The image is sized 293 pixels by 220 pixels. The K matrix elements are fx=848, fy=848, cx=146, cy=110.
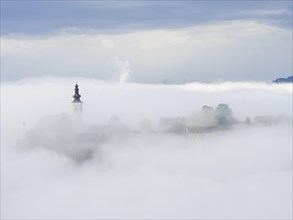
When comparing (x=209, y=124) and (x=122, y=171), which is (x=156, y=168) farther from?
(x=209, y=124)

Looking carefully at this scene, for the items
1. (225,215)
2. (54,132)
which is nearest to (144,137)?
(54,132)

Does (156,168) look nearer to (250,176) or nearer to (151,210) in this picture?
(250,176)

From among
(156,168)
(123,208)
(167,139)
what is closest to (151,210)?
(123,208)

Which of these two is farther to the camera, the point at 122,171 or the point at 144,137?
the point at 144,137

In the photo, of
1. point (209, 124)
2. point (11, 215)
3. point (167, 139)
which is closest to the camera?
point (11, 215)

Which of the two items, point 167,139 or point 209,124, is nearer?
point 167,139

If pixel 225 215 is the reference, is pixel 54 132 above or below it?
above

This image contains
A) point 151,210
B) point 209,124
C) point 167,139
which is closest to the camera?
point 151,210

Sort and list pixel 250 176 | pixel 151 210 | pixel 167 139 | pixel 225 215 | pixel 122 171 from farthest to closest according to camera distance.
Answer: pixel 167 139
pixel 122 171
pixel 250 176
pixel 151 210
pixel 225 215

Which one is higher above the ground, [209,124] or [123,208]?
[209,124]
